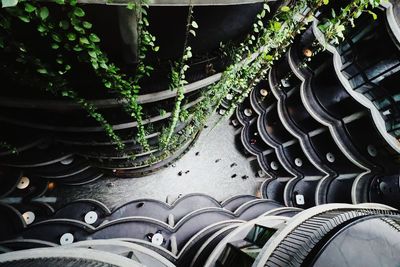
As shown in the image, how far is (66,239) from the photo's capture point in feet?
31.0

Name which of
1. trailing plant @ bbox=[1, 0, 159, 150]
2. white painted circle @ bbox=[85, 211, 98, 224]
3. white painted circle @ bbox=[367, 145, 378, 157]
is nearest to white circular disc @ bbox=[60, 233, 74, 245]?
white painted circle @ bbox=[85, 211, 98, 224]

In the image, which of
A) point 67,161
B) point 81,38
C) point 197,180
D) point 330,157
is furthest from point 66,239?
point 330,157

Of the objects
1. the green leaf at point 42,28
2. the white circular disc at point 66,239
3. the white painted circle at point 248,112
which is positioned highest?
the white painted circle at point 248,112

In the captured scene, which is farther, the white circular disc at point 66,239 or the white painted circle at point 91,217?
the white painted circle at point 91,217

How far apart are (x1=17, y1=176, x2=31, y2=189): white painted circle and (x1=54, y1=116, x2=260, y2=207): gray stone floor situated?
136 cm

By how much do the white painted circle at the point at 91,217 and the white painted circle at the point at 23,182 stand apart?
3240mm

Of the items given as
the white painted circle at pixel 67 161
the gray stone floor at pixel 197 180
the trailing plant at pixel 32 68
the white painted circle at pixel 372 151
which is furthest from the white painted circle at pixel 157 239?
the white painted circle at pixel 372 151

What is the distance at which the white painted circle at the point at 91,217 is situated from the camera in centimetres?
1046

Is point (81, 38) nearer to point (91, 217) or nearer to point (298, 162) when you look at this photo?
point (91, 217)

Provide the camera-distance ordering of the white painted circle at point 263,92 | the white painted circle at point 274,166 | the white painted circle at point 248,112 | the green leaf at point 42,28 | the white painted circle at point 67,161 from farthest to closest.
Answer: the white painted circle at point 248,112
the white painted circle at point 274,166
the white painted circle at point 263,92
the white painted circle at point 67,161
the green leaf at point 42,28

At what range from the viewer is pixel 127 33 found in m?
3.54

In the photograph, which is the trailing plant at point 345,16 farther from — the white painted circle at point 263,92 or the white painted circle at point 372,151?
the white painted circle at point 263,92

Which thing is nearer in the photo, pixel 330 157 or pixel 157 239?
pixel 157 239

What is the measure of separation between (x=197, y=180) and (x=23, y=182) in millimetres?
8708
